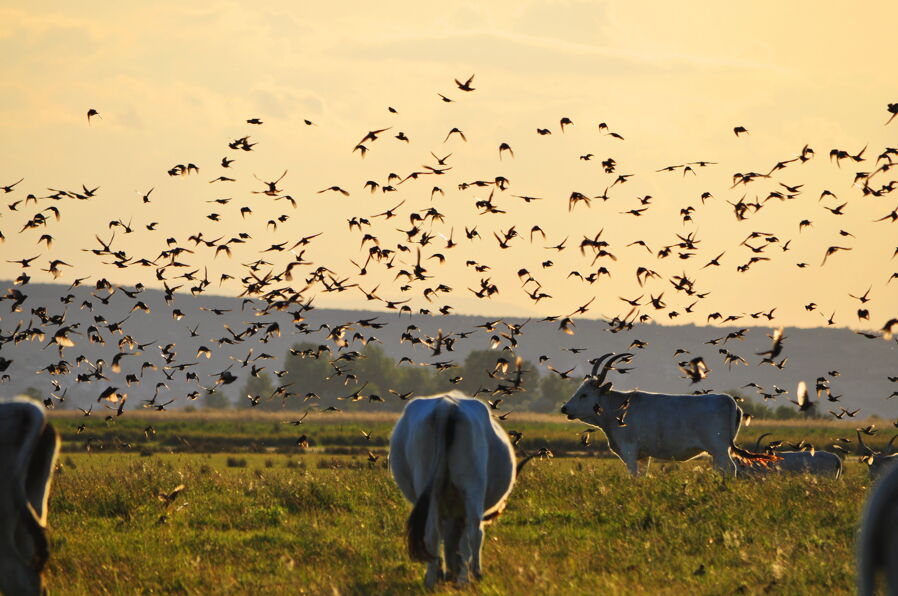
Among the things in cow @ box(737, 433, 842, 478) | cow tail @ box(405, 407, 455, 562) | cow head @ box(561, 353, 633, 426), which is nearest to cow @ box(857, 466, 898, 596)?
cow tail @ box(405, 407, 455, 562)

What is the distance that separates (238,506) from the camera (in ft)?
59.5

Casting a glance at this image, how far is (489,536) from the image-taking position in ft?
49.4

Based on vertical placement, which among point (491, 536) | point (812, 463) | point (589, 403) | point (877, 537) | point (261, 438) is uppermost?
point (877, 537)

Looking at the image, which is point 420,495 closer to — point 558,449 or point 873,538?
point 873,538

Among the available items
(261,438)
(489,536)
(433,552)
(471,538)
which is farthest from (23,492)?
(261,438)

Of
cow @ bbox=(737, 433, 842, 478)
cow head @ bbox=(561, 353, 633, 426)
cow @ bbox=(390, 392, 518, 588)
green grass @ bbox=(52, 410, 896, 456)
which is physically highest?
cow @ bbox=(390, 392, 518, 588)

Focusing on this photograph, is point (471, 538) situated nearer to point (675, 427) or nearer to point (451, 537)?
point (451, 537)

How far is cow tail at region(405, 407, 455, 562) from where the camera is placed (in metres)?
11.2

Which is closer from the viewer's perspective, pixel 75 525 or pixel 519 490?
pixel 75 525

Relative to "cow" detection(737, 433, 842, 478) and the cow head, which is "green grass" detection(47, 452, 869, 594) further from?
"cow" detection(737, 433, 842, 478)

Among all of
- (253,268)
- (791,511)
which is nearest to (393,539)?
(791,511)

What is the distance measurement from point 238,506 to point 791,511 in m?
8.14

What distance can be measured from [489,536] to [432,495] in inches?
149

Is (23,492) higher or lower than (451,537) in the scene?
higher
